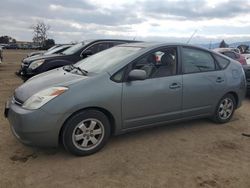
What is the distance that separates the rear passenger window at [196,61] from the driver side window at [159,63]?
0.21 m

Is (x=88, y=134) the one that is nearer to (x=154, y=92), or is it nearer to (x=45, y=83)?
(x=45, y=83)

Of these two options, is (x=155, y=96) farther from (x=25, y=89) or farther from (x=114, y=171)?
(x=25, y=89)

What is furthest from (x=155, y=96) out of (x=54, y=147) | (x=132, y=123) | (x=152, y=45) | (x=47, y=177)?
(x=47, y=177)

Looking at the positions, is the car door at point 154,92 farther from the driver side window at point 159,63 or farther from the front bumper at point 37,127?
the front bumper at point 37,127

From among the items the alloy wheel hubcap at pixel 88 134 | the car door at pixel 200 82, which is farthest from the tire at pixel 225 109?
the alloy wheel hubcap at pixel 88 134

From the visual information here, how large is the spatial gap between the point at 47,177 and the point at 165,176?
138 cm

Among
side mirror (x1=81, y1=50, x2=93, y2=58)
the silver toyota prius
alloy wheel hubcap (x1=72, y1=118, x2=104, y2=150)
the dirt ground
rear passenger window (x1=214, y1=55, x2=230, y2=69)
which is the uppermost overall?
side mirror (x1=81, y1=50, x2=93, y2=58)

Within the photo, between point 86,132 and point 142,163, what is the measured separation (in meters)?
0.85

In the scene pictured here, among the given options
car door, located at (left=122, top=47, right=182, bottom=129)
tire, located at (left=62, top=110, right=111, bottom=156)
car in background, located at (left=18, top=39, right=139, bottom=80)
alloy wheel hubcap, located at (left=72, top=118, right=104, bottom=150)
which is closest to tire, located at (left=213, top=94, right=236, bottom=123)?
car door, located at (left=122, top=47, right=182, bottom=129)

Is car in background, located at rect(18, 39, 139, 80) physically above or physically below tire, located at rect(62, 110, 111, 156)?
above

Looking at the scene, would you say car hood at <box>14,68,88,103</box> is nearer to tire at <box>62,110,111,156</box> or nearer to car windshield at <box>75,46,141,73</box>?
car windshield at <box>75,46,141,73</box>

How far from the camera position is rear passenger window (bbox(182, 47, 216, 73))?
208 inches

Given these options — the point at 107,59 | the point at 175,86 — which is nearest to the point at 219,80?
the point at 175,86

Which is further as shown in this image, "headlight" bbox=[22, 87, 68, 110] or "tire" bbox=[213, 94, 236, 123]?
"tire" bbox=[213, 94, 236, 123]
